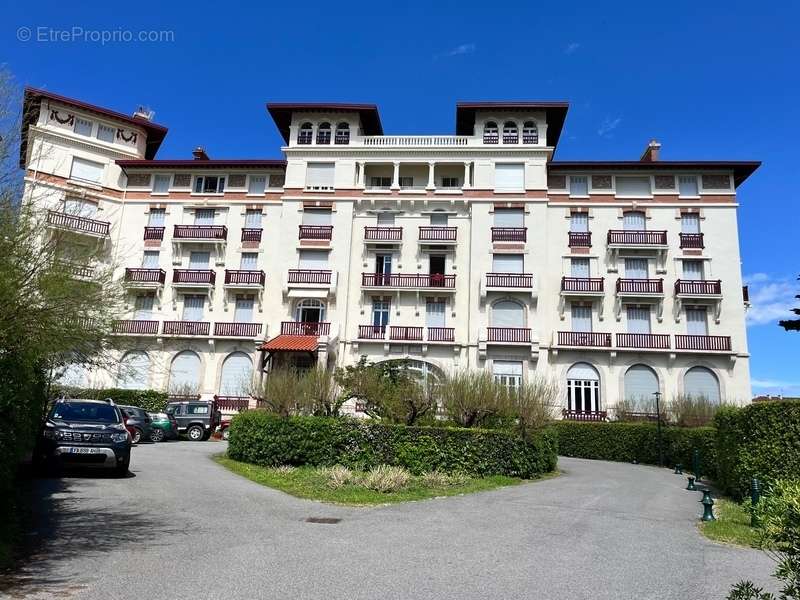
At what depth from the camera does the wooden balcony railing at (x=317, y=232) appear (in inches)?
1406

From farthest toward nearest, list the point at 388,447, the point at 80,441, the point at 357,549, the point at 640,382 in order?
the point at 640,382 < the point at 388,447 < the point at 80,441 < the point at 357,549

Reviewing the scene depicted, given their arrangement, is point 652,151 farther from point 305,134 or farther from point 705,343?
point 305,134

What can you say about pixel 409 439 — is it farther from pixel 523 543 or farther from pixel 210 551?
pixel 210 551

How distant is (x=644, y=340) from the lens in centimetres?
3303

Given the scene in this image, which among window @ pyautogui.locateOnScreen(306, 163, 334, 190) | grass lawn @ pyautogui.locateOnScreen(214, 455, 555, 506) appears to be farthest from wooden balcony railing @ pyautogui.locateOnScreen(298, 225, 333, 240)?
grass lawn @ pyautogui.locateOnScreen(214, 455, 555, 506)

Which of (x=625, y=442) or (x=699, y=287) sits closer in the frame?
(x=625, y=442)

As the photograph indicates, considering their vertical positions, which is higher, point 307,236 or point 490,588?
point 307,236

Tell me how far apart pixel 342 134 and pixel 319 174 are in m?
3.13

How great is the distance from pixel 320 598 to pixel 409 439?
1052cm

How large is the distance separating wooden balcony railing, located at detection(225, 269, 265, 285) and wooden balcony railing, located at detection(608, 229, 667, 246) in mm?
21388

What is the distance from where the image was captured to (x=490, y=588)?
19.5 ft

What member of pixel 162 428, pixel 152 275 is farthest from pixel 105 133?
pixel 162 428

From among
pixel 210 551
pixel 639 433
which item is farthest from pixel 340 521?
pixel 639 433

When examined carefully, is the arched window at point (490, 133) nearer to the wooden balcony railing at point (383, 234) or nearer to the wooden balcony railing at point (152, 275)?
the wooden balcony railing at point (383, 234)
